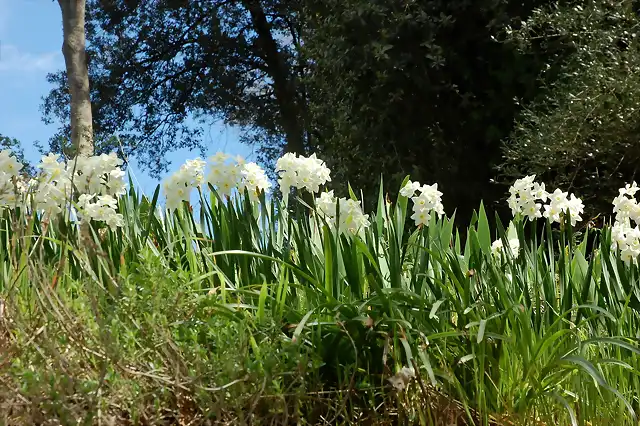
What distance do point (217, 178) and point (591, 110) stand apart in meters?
3.73

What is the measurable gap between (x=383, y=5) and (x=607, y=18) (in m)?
2.00

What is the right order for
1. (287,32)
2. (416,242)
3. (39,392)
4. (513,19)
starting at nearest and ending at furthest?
(39,392), (416,242), (513,19), (287,32)

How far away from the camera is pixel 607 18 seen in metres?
6.07

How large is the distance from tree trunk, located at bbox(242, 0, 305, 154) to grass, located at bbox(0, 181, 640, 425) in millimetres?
8604

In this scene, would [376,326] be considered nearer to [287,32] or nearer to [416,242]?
[416,242]

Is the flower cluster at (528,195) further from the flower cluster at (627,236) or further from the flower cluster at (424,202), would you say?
the flower cluster at (424,202)

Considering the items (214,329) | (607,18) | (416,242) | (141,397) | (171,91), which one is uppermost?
(171,91)

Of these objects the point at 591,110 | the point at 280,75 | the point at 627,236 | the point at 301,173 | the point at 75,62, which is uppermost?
the point at 280,75

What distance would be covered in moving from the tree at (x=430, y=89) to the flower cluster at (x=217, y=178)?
166 inches

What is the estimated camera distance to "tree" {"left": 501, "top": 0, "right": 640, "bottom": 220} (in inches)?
225

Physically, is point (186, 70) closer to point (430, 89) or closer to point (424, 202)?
point (430, 89)

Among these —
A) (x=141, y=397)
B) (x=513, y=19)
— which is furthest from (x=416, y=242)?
(x=513, y=19)

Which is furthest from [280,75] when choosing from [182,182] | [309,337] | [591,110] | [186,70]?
[309,337]

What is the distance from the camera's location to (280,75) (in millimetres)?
11766
